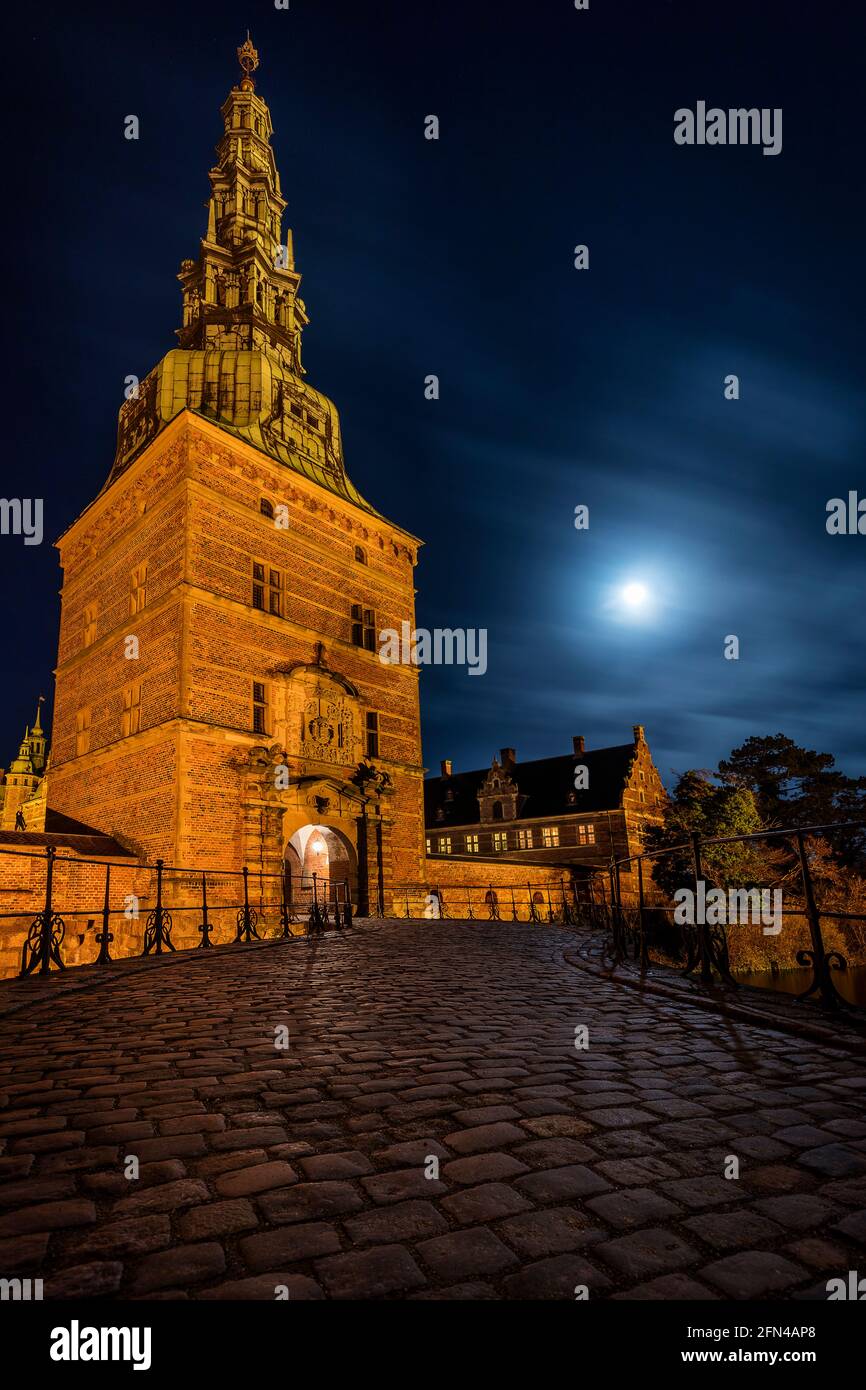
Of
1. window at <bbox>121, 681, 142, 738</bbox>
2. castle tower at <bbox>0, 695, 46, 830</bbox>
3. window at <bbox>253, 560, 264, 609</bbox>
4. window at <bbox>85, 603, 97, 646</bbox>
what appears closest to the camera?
window at <bbox>121, 681, 142, 738</bbox>

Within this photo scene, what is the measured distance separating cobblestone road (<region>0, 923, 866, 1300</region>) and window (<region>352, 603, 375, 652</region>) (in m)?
18.6

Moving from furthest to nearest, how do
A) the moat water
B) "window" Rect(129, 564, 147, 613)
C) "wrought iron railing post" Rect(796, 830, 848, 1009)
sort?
the moat water → "window" Rect(129, 564, 147, 613) → "wrought iron railing post" Rect(796, 830, 848, 1009)

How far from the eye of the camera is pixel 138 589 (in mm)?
19578

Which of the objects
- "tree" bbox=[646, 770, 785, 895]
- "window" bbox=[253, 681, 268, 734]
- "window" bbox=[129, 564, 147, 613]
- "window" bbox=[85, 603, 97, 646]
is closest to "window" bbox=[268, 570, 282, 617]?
"window" bbox=[253, 681, 268, 734]

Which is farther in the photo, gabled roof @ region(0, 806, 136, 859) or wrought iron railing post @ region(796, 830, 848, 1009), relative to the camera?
gabled roof @ region(0, 806, 136, 859)

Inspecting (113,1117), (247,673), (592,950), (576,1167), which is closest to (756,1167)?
(576,1167)

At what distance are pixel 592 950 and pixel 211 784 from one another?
10482 millimetres

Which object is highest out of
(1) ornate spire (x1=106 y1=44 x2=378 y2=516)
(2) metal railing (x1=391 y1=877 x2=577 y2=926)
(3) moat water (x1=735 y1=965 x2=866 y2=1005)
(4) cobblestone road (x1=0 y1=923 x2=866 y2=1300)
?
(1) ornate spire (x1=106 y1=44 x2=378 y2=516)

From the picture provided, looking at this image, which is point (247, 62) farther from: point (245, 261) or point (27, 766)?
point (27, 766)

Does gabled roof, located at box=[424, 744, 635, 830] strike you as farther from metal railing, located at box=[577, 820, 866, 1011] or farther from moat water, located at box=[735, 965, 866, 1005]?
metal railing, located at box=[577, 820, 866, 1011]

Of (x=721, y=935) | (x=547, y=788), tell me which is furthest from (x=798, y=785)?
(x=721, y=935)

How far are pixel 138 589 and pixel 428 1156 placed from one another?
64.6 ft

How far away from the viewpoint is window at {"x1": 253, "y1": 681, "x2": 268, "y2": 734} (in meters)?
18.7
